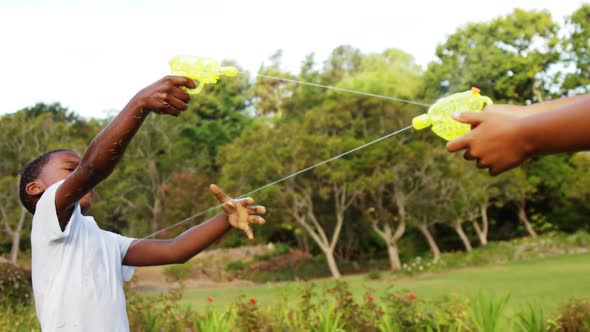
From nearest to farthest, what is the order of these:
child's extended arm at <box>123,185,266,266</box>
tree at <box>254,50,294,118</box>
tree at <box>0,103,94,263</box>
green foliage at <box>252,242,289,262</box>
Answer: child's extended arm at <box>123,185,266,266</box> → tree at <box>0,103,94,263</box> → green foliage at <box>252,242,289,262</box> → tree at <box>254,50,294,118</box>

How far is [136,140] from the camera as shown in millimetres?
28844

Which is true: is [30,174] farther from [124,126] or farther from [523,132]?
[523,132]

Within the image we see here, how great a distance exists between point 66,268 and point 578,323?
4260 mm

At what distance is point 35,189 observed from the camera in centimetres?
228

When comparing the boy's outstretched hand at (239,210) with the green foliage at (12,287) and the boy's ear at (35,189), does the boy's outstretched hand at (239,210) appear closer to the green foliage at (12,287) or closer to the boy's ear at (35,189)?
the boy's ear at (35,189)

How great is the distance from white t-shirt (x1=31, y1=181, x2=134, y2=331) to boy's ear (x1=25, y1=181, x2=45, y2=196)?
0.60ft

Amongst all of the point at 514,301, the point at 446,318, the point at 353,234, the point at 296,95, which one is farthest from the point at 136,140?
the point at 446,318

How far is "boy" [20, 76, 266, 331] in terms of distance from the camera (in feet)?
6.27

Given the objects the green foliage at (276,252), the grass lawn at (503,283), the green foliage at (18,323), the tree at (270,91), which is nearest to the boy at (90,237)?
the green foliage at (18,323)

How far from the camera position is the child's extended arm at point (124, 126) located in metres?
1.88

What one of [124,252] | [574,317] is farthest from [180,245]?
[574,317]

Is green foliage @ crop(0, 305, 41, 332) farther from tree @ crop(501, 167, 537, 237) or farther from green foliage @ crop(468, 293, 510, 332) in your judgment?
tree @ crop(501, 167, 537, 237)

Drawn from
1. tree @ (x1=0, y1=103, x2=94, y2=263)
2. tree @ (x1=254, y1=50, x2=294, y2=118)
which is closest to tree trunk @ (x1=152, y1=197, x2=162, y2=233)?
tree @ (x1=0, y1=103, x2=94, y2=263)

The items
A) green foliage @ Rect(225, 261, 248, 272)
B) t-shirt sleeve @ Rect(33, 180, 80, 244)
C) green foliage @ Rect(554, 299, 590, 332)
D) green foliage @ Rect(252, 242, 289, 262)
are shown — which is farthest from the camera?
green foliage @ Rect(252, 242, 289, 262)
